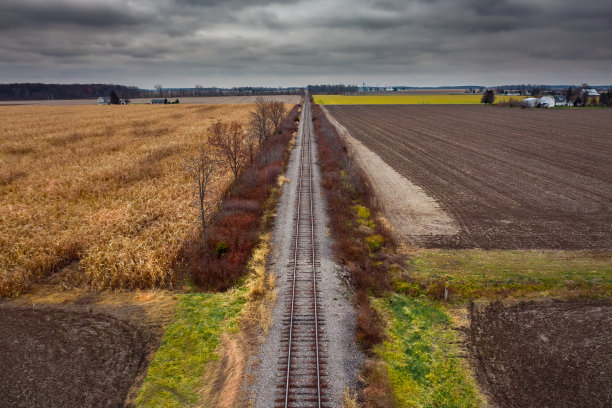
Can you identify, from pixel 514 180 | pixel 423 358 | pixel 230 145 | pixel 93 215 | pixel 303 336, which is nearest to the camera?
pixel 423 358

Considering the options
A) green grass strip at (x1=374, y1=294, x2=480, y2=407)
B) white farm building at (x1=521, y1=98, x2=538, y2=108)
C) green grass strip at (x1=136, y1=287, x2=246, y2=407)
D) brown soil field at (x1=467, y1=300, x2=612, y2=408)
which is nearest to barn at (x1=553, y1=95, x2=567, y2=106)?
white farm building at (x1=521, y1=98, x2=538, y2=108)

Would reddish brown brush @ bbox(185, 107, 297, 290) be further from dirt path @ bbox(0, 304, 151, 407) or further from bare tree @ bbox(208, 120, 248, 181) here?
dirt path @ bbox(0, 304, 151, 407)

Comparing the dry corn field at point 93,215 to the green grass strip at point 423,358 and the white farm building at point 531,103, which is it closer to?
the green grass strip at point 423,358

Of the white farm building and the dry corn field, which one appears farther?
the white farm building

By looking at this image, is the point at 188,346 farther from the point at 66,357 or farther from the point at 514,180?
the point at 514,180

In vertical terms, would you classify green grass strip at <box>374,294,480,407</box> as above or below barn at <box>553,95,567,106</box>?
below

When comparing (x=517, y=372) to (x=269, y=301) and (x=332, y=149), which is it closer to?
(x=269, y=301)

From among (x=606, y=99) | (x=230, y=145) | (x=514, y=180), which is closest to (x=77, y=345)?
(x=230, y=145)

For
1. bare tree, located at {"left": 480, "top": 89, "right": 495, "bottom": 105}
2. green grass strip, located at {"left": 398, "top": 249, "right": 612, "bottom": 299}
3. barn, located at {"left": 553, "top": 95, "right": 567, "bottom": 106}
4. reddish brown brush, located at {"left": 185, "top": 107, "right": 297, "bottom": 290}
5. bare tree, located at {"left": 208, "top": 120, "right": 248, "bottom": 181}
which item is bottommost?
green grass strip, located at {"left": 398, "top": 249, "right": 612, "bottom": 299}
